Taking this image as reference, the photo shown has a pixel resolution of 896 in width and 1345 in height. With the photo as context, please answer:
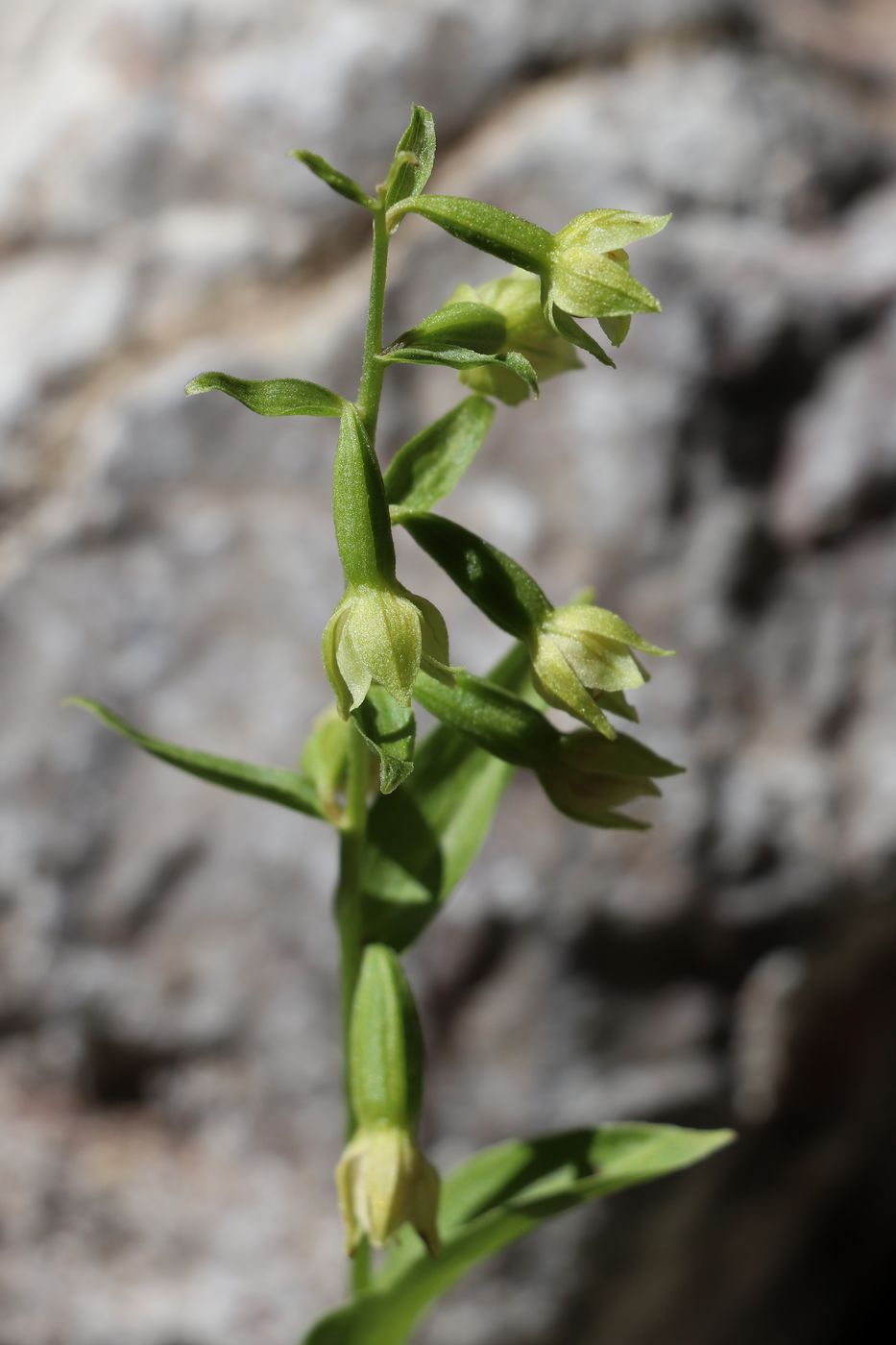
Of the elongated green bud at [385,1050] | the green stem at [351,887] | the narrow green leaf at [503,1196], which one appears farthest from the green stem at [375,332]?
the narrow green leaf at [503,1196]

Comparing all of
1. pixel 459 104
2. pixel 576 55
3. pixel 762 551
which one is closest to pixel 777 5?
pixel 576 55

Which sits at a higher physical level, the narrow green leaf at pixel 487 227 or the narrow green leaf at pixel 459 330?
the narrow green leaf at pixel 487 227

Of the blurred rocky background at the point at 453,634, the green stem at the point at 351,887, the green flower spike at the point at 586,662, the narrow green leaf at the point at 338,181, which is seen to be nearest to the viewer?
the narrow green leaf at the point at 338,181

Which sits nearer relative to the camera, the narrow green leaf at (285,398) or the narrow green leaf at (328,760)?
the narrow green leaf at (285,398)

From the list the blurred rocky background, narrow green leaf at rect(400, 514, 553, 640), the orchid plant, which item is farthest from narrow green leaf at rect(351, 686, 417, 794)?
the blurred rocky background

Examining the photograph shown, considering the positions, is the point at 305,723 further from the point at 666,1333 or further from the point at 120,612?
the point at 666,1333

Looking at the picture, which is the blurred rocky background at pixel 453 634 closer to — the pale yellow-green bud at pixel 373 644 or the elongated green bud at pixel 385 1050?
the elongated green bud at pixel 385 1050

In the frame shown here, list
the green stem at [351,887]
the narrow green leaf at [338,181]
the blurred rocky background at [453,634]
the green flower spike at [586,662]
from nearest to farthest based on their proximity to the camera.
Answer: the narrow green leaf at [338,181], the green flower spike at [586,662], the green stem at [351,887], the blurred rocky background at [453,634]

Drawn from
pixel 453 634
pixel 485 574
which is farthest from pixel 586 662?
pixel 453 634
